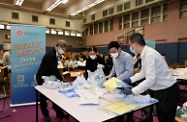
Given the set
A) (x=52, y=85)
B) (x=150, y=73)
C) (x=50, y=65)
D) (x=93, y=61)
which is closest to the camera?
(x=150, y=73)

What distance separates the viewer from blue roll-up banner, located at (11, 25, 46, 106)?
3.67 m

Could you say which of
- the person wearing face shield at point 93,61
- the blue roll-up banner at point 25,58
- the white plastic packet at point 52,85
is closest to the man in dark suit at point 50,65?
the white plastic packet at point 52,85

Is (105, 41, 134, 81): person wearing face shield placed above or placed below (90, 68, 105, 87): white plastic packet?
above

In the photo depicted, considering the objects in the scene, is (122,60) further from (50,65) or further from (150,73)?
(50,65)

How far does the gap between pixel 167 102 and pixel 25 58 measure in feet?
10.4

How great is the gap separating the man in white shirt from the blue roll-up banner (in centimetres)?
272

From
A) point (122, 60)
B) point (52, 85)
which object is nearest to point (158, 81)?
point (122, 60)

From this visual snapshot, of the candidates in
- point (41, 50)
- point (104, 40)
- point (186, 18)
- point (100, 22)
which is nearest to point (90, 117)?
point (41, 50)

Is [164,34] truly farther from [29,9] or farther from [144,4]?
[29,9]

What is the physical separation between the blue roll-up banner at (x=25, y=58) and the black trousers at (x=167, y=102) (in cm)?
298

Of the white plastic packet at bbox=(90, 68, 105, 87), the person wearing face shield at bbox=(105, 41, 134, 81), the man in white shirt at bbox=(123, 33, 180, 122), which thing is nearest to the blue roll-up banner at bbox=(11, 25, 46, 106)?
the white plastic packet at bbox=(90, 68, 105, 87)

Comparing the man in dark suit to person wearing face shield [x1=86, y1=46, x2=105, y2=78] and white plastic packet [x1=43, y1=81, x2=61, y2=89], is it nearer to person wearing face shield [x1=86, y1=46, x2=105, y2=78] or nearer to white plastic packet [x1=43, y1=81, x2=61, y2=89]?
white plastic packet [x1=43, y1=81, x2=61, y2=89]

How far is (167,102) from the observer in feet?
5.53

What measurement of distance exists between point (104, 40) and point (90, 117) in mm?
10718
